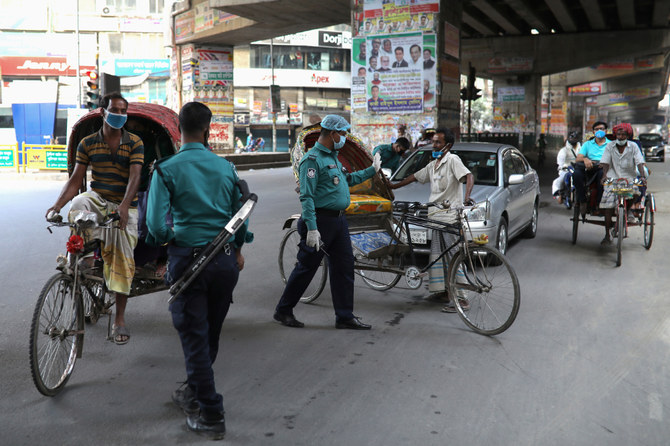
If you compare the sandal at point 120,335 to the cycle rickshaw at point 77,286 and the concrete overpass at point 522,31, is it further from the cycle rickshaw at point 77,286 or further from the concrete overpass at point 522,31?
the concrete overpass at point 522,31

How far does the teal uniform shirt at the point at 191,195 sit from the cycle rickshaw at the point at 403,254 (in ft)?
8.12

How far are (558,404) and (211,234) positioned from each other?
92.5 inches

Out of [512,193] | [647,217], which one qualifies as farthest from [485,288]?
[647,217]

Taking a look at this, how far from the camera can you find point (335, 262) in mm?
5633

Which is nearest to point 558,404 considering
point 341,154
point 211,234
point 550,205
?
point 211,234

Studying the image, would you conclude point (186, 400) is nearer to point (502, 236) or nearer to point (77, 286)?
point (77, 286)

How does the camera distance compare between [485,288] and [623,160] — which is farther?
[623,160]

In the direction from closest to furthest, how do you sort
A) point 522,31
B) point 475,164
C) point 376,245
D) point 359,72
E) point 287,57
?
point 376,245
point 475,164
point 359,72
point 522,31
point 287,57

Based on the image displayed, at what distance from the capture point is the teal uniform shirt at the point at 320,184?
5.38 metres

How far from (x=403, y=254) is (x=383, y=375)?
2.15 meters

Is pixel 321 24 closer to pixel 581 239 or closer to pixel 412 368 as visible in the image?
pixel 581 239

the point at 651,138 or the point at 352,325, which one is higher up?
the point at 651,138

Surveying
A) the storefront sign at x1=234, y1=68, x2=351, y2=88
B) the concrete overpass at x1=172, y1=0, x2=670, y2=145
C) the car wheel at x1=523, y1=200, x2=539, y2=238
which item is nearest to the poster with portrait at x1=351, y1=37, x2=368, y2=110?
the concrete overpass at x1=172, y1=0, x2=670, y2=145

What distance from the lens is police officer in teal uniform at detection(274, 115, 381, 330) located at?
5.39 metres
